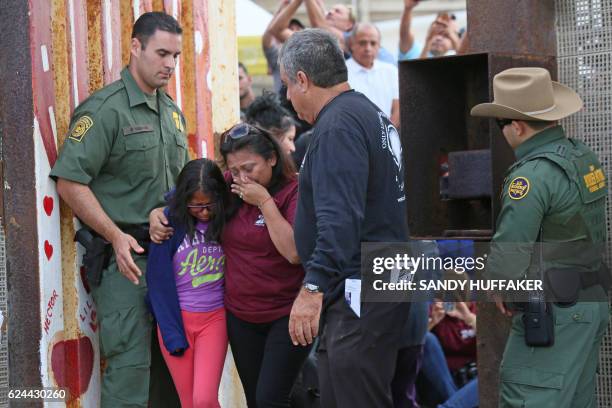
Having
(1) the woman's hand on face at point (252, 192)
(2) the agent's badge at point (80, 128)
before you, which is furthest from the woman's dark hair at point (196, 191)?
(2) the agent's badge at point (80, 128)

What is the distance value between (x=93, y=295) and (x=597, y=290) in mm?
2574

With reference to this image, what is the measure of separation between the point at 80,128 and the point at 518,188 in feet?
7.22

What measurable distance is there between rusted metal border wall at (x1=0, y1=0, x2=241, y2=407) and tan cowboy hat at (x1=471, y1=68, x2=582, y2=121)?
2.15 m

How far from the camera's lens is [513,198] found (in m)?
4.39

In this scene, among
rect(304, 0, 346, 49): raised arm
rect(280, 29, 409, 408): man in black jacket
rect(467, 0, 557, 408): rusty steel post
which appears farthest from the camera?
rect(304, 0, 346, 49): raised arm

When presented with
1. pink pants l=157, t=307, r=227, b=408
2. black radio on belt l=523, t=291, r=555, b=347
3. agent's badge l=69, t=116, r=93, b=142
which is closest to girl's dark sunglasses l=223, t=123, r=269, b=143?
agent's badge l=69, t=116, r=93, b=142

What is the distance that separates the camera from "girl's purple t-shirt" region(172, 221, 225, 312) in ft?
16.7

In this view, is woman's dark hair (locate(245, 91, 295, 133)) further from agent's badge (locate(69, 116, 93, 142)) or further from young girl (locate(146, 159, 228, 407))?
agent's badge (locate(69, 116, 93, 142))

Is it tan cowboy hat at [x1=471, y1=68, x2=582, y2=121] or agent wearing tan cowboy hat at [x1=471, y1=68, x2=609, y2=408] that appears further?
tan cowboy hat at [x1=471, y1=68, x2=582, y2=121]

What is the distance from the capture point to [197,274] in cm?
510

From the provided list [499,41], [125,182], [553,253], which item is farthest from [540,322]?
[125,182]

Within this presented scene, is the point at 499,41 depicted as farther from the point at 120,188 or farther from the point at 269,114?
the point at 120,188

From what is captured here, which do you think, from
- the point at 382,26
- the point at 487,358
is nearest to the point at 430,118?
the point at 487,358

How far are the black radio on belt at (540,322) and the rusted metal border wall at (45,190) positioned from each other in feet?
7.71
